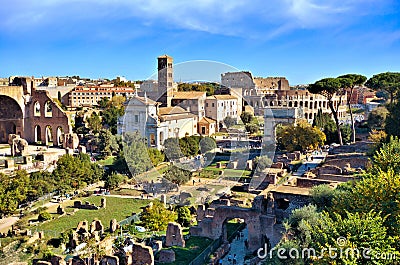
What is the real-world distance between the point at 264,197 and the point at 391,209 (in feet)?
20.6

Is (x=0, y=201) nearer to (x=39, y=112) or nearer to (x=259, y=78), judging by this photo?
(x=39, y=112)

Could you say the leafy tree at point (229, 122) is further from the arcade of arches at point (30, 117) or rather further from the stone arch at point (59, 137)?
the stone arch at point (59, 137)

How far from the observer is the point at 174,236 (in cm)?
1603

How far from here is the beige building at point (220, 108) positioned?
50156 millimetres

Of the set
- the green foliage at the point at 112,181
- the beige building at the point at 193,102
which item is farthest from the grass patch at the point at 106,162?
the beige building at the point at 193,102

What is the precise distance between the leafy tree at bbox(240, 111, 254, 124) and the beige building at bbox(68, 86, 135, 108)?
1829 centimetres

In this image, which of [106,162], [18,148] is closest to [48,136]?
[18,148]

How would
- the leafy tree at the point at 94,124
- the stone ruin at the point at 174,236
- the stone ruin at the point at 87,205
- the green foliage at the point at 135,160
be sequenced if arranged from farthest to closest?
the leafy tree at the point at 94,124 → the green foliage at the point at 135,160 → the stone ruin at the point at 87,205 → the stone ruin at the point at 174,236

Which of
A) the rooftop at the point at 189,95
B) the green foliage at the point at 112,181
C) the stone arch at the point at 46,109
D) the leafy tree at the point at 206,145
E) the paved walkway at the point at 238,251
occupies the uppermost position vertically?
the rooftop at the point at 189,95

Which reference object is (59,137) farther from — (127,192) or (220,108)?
(220,108)

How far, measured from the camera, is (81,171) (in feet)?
85.5

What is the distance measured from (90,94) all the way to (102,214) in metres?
44.1

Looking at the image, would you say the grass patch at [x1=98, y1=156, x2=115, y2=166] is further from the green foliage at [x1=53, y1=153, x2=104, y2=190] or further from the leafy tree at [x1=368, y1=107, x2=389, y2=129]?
the leafy tree at [x1=368, y1=107, x2=389, y2=129]

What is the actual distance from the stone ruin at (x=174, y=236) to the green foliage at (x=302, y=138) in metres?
20.0
